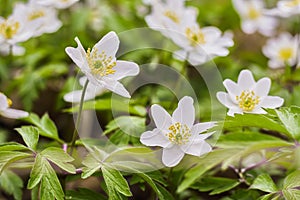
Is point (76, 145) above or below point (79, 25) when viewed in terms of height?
below

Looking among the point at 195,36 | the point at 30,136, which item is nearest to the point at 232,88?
the point at 195,36

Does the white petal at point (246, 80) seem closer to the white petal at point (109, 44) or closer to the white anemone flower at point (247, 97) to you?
the white anemone flower at point (247, 97)

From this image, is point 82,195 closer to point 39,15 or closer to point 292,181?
point 292,181

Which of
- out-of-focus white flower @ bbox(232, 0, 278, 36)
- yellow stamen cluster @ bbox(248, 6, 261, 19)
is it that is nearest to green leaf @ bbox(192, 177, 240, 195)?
out-of-focus white flower @ bbox(232, 0, 278, 36)

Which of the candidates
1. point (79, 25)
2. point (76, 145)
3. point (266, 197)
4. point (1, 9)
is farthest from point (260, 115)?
point (1, 9)

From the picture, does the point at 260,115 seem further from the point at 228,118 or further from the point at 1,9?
the point at 1,9

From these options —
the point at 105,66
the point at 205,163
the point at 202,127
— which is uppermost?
the point at 105,66
